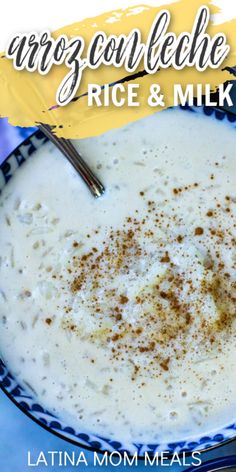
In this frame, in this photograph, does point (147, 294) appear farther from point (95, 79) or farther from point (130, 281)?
point (95, 79)

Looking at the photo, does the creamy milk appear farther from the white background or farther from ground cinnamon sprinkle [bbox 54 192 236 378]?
the white background

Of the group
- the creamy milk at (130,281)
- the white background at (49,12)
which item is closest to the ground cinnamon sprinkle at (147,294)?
the creamy milk at (130,281)

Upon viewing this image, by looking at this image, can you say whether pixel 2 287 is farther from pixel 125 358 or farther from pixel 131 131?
pixel 131 131

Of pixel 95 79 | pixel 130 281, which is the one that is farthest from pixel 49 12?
pixel 130 281

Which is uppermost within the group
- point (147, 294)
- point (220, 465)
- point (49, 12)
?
point (49, 12)

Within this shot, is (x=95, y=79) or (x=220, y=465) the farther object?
(x=95, y=79)

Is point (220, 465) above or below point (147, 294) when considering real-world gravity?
below

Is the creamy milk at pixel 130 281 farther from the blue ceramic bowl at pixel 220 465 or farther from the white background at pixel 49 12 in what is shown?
the white background at pixel 49 12

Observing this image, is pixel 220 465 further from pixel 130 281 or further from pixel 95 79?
pixel 95 79

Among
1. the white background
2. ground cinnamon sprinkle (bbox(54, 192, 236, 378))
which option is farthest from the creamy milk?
the white background
